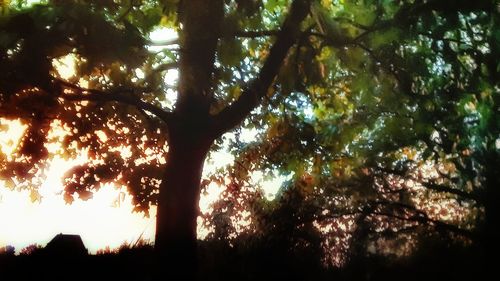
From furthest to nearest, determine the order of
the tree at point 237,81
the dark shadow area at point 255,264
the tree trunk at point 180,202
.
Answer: the dark shadow area at point 255,264
the tree trunk at point 180,202
the tree at point 237,81

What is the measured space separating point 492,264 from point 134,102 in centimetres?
842

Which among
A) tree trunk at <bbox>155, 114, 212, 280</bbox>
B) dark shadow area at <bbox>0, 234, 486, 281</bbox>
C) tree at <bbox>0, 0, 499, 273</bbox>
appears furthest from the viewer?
dark shadow area at <bbox>0, 234, 486, 281</bbox>

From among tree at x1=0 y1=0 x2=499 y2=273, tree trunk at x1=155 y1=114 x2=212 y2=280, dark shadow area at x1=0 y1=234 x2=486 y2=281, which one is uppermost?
tree at x1=0 y1=0 x2=499 y2=273

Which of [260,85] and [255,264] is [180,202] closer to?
[260,85]

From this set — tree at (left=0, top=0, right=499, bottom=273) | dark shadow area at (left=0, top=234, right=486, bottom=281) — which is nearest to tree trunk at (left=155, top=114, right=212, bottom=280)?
tree at (left=0, top=0, right=499, bottom=273)

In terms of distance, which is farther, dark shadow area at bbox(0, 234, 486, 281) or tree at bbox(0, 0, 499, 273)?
dark shadow area at bbox(0, 234, 486, 281)

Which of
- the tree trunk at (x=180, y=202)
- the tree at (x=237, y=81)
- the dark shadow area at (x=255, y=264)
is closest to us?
the tree at (x=237, y=81)

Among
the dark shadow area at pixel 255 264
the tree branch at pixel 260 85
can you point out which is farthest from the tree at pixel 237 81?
the dark shadow area at pixel 255 264

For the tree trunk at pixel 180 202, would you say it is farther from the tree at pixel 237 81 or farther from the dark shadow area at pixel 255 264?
the dark shadow area at pixel 255 264

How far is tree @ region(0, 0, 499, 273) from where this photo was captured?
583 centimetres

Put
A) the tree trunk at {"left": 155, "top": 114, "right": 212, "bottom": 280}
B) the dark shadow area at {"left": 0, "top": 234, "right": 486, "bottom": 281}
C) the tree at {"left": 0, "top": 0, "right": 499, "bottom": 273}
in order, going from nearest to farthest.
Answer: the tree at {"left": 0, "top": 0, "right": 499, "bottom": 273} < the tree trunk at {"left": 155, "top": 114, "right": 212, "bottom": 280} < the dark shadow area at {"left": 0, "top": 234, "right": 486, "bottom": 281}

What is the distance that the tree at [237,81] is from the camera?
5832 millimetres

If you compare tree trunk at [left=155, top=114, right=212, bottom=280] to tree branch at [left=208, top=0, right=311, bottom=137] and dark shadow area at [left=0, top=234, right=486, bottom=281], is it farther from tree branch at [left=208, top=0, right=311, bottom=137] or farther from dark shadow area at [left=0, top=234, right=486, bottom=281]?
dark shadow area at [left=0, top=234, right=486, bottom=281]

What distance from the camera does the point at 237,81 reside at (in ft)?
29.9
